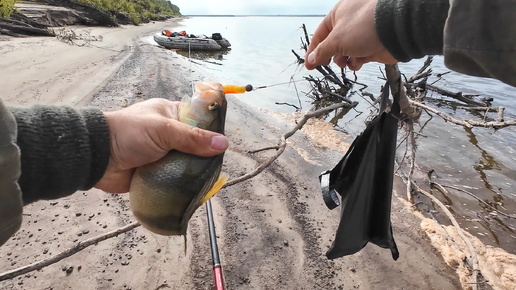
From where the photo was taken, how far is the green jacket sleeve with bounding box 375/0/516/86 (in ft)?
4.16

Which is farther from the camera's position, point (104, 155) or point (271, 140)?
point (271, 140)

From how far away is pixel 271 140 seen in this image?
7465 mm

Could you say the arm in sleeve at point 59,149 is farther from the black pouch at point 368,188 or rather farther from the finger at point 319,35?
the black pouch at point 368,188

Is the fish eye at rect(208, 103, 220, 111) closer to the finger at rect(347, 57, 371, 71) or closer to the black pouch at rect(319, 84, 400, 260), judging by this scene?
the finger at rect(347, 57, 371, 71)

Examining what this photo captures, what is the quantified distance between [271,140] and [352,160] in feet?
14.7

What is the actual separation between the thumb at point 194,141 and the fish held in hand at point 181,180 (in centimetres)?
5

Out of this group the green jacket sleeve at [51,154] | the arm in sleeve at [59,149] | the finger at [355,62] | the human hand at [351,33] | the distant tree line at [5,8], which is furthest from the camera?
the distant tree line at [5,8]

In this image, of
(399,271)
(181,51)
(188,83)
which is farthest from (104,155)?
(181,51)

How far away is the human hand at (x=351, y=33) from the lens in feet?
5.62

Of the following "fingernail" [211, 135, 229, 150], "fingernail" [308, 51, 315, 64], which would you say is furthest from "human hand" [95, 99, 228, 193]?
"fingernail" [308, 51, 315, 64]


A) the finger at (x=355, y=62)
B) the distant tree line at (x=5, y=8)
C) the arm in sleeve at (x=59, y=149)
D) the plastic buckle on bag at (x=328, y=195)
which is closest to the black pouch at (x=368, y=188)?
the plastic buckle on bag at (x=328, y=195)

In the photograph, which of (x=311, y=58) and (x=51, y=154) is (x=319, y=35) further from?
(x=51, y=154)

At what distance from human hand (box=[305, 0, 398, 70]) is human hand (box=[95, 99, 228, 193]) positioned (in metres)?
0.82

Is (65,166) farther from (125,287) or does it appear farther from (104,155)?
(125,287)
